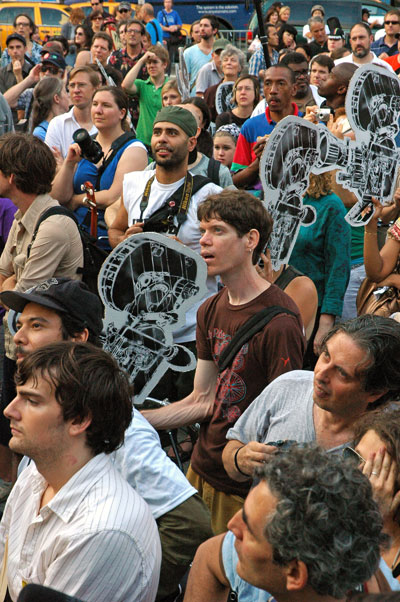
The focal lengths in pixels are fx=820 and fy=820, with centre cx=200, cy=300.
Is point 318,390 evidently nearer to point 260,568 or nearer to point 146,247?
point 260,568

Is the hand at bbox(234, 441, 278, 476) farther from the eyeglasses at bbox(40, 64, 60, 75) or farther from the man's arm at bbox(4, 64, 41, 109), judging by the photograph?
the man's arm at bbox(4, 64, 41, 109)

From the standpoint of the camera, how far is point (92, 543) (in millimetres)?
2033

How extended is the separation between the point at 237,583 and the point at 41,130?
4985 millimetres

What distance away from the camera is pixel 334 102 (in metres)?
5.49

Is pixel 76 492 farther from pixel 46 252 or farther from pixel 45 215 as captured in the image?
pixel 45 215

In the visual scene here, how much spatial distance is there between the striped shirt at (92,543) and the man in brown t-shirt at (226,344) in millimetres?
875

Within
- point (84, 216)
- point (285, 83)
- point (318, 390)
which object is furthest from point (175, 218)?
point (318, 390)

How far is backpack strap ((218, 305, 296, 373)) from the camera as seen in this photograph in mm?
2982

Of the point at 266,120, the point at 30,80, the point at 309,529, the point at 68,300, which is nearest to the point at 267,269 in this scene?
the point at 68,300

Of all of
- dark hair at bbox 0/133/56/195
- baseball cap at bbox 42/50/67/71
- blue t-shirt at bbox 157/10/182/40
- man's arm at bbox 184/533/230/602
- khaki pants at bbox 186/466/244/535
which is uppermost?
blue t-shirt at bbox 157/10/182/40

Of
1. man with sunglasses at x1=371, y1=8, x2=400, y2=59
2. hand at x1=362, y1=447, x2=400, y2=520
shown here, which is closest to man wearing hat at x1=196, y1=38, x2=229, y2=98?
man with sunglasses at x1=371, y1=8, x2=400, y2=59

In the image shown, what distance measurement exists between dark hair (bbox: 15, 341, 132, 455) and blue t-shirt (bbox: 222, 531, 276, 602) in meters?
0.46

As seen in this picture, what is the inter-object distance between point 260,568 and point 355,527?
9.7 inches

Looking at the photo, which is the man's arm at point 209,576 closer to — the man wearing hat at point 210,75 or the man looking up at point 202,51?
the man wearing hat at point 210,75
